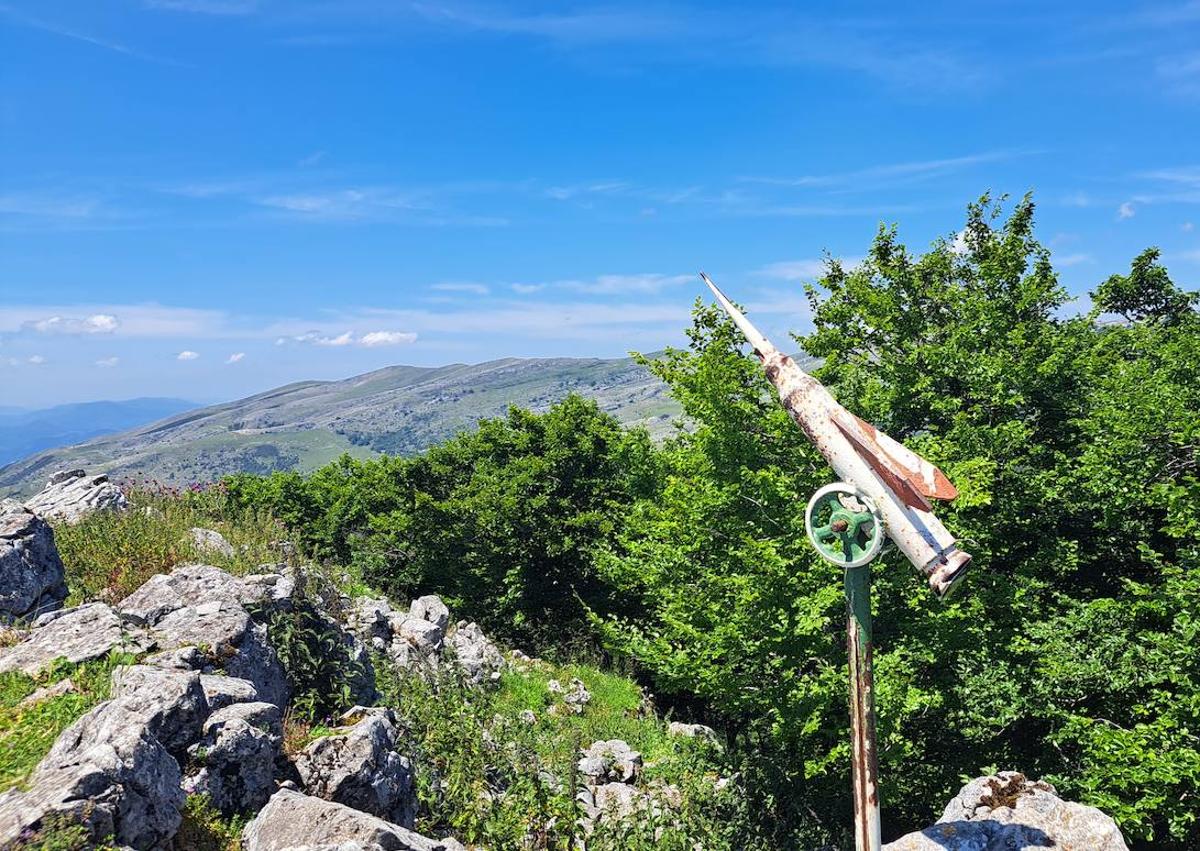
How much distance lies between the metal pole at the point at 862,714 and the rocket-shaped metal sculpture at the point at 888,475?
1.96ft

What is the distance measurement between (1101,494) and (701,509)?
403 inches

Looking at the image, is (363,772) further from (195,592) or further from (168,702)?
(195,592)

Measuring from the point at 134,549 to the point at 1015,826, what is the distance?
16.1m

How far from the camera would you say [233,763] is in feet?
25.3

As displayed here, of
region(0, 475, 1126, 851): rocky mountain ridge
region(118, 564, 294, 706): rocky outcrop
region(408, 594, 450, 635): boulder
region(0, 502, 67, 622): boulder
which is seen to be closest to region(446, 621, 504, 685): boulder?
region(408, 594, 450, 635): boulder

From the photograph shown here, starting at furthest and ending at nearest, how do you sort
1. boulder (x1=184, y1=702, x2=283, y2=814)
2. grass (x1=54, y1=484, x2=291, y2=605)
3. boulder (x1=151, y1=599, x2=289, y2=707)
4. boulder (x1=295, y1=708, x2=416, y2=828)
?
grass (x1=54, y1=484, x2=291, y2=605) → boulder (x1=151, y1=599, x2=289, y2=707) → boulder (x1=295, y1=708, x2=416, y2=828) → boulder (x1=184, y1=702, x2=283, y2=814)

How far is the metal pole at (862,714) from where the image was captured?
22.7 ft

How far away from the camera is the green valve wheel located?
6.84 meters

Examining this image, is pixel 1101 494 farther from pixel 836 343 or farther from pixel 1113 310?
pixel 1113 310

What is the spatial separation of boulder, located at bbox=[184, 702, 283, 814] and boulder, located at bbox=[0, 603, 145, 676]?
2668 mm

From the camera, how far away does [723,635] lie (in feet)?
54.9

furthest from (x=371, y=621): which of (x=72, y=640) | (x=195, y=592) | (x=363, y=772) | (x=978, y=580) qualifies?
(x=978, y=580)

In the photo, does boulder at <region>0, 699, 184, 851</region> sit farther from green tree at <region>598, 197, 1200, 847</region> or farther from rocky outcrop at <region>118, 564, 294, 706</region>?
green tree at <region>598, 197, 1200, 847</region>

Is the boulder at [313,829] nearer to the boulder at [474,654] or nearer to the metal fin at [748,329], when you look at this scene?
the metal fin at [748,329]
